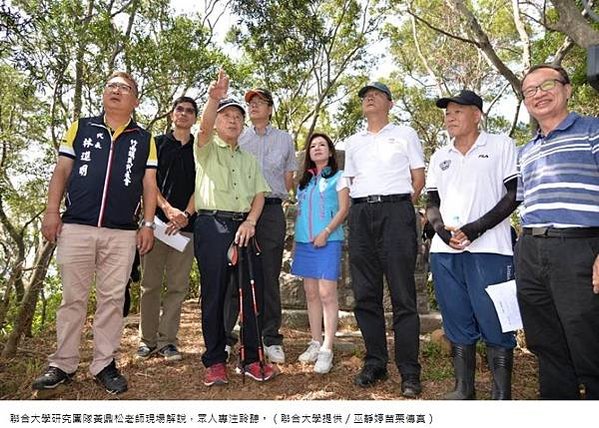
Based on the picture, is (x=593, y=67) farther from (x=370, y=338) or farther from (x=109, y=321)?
(x=109, y=321)

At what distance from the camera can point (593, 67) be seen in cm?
254

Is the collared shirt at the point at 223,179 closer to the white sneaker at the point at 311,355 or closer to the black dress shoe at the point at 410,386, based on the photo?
the white sneaker at the point at 311,355

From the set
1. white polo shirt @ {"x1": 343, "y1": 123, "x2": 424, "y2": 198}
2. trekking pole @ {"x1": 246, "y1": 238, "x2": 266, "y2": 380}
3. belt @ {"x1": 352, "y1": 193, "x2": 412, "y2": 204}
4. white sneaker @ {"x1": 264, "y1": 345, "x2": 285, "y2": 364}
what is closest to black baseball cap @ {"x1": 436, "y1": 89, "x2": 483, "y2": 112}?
white polo shirt @ {"x1": 343, "y1": 123, "x2": 424, "y2": 198}

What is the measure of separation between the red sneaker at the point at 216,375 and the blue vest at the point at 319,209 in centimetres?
126

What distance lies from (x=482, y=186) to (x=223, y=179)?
1.84 metres

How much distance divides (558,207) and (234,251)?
211cm

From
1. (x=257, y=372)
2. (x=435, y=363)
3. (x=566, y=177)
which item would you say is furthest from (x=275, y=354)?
(x=566, y=177)

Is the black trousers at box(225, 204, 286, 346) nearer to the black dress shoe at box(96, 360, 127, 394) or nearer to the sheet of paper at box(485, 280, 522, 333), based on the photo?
the black dress shoe at box(96, 360, 127, 394)

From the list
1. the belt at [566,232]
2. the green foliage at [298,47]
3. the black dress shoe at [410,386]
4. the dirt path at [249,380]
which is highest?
the green foliage at [298,47]

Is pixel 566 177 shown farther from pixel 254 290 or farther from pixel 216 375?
pixel 216 375

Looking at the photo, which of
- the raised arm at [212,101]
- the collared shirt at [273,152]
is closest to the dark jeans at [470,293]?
the collared shirt at [273,152]

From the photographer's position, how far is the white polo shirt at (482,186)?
321cm

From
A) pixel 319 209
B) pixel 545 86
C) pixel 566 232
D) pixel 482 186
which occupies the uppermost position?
pixel 545 86

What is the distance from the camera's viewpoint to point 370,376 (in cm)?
365
